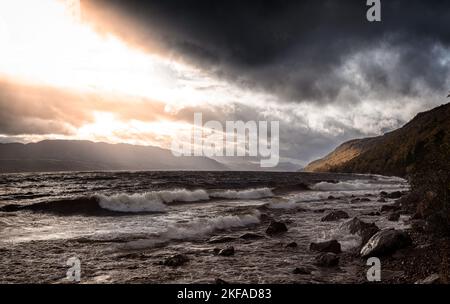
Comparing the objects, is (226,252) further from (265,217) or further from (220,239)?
(265,217)

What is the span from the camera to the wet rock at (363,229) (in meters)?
16.6

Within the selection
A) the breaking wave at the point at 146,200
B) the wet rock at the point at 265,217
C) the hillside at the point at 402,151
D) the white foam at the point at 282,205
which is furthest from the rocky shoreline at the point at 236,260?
the hillside at the point at 402,151

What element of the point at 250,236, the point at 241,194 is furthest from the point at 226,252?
the point at 241,194

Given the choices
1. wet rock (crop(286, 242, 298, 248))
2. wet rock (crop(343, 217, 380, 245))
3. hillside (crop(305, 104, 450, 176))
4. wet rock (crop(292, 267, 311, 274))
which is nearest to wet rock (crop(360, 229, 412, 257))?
wet rock (crop(343, 217, 380, 245))

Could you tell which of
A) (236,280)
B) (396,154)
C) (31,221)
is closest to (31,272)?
(236,280)

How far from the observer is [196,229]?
21.0 metres

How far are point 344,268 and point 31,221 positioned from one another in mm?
25064

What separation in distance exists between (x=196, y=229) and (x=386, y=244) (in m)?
11.4

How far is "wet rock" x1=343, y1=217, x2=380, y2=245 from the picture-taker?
1656 cm

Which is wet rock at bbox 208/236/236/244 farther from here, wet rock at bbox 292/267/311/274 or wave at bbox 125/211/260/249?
wet rock at bbox 292/267/311/274

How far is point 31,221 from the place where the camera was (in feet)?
88.1

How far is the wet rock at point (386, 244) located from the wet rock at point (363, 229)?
1775mm

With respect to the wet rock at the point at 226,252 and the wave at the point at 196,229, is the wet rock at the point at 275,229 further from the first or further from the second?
the wet rock at the point at 226,252

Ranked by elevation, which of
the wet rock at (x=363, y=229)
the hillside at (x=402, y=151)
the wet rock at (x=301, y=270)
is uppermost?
the hillside at (x=402, y=151)
